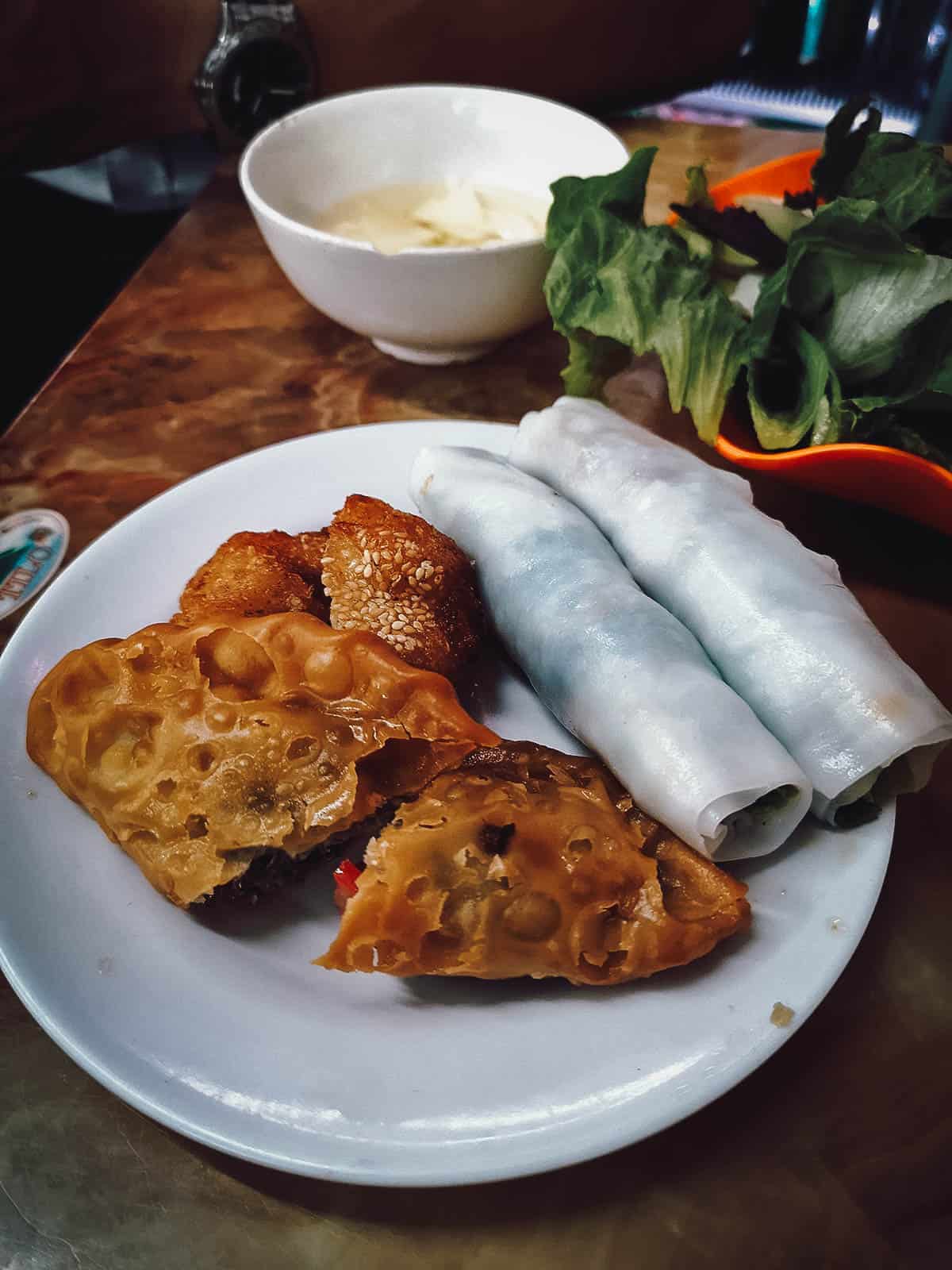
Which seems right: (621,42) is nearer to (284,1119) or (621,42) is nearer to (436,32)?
(436,32)

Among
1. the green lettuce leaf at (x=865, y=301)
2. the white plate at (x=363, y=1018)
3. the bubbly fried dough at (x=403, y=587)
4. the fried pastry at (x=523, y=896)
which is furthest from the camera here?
the green lettuce leaf at (x=865, y=301)

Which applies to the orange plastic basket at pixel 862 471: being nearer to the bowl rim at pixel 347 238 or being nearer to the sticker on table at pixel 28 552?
the bowl rim at pixel 347 238

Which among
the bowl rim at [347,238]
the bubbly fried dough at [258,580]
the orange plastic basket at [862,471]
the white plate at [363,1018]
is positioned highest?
the bowl rim at [347,238]

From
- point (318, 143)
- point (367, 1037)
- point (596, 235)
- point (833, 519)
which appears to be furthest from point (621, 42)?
point (367, 1037)

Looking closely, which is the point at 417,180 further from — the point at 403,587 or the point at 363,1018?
the point at 363,1018

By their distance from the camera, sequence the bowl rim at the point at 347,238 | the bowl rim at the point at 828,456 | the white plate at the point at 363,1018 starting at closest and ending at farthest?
1. the white plate at the point at 363,1018
2. the bowl rim at the point at 828,456
3. the bowl rim at the point at 347,238

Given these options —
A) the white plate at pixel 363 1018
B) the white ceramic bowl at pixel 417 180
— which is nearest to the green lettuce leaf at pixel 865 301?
the white ceramic bowl at pixel 417 180
